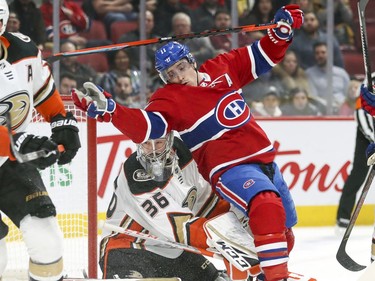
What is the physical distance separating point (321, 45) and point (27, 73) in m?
3.26

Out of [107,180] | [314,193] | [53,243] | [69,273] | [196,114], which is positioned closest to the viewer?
[53,243]

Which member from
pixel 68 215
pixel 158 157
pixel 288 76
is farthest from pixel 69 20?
pixel 158 157

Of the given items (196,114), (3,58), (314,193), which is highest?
(3,58)

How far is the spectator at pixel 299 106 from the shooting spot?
20.2 ft

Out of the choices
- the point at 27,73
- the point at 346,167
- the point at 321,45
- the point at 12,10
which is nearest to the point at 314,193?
the point at 346,167

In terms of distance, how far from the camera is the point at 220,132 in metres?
3.70

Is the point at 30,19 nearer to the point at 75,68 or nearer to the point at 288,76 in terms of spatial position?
the point at 75,68

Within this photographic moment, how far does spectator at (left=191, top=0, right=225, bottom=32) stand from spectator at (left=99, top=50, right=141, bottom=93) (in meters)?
0.49

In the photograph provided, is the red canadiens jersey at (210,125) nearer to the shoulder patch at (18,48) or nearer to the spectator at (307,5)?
the shoulder patch at (18,48)

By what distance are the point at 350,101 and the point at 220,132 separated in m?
2.78

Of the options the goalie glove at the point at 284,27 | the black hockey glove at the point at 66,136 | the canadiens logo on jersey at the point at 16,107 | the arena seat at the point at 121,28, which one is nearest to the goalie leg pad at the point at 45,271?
the black hockey glove at the point at 66,136

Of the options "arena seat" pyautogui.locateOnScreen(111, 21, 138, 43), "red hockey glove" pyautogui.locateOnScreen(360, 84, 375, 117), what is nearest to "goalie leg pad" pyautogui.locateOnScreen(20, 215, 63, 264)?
"red hockey glove" pyautogui.locateOnScreen(360, 84, 375, 117)

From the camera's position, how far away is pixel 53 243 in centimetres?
329

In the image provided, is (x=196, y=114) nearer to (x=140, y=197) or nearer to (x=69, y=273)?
(x=140, y=197)
